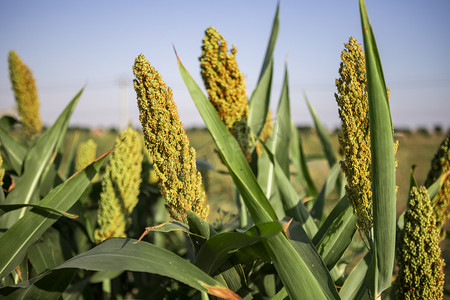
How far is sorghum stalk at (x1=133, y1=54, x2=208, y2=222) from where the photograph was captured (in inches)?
44.1

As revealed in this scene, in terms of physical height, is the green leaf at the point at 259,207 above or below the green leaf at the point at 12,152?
below

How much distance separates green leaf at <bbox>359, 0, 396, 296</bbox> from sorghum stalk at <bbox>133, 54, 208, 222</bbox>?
20.9 inches

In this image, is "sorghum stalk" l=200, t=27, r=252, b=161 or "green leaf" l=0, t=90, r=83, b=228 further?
"green leaf" l=0, t=90, r=83, b=228

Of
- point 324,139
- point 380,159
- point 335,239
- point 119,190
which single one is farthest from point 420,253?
point 324,139

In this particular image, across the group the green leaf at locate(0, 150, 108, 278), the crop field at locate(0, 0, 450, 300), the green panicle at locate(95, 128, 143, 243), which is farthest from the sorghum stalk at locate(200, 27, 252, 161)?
the green leaf at locate(0, 150, 108, 278)

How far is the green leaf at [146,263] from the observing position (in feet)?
3.15

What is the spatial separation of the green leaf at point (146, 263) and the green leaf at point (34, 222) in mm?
409

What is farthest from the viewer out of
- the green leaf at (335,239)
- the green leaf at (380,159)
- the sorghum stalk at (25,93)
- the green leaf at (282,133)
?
the sorghum stalk at (25,93)

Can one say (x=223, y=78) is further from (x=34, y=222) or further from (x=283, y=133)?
(x=34, y=222)

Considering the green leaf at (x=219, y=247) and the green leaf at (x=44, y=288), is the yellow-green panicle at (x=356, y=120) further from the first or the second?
the green leaf at (x=44, y=288)

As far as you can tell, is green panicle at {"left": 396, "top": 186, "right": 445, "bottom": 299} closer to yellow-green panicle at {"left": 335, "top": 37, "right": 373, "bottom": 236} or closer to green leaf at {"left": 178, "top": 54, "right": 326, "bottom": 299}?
yellow-green panicle at {"left": 335, "top": 37, "right": 373, "bottom": 236}

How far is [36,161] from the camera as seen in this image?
6.29ft

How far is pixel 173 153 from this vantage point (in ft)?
3.74

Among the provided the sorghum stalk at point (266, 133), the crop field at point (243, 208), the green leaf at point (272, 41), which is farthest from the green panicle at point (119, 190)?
the green leaf at point (272, 41)
